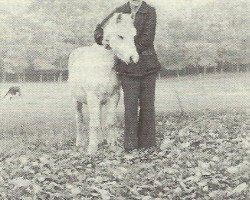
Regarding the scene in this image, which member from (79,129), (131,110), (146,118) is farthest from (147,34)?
(79,129)

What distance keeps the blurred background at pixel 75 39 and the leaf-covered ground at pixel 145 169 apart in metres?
1.77

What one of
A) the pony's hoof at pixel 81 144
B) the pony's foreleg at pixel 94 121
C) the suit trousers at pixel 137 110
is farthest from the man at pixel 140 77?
the pony's hoof at pixel 81 144

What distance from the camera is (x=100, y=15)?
10258 mm

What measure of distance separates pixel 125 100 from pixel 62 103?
221 centimetres

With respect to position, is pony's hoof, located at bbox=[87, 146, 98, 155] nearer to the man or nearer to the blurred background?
the man

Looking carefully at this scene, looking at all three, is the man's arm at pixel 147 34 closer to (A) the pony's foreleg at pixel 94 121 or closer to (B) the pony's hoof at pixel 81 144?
(A) the pony's foreleg at pixel 94 121

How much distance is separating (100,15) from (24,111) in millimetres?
2261

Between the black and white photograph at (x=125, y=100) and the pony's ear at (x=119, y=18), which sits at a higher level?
the pony's ear at (x=119, y=18)

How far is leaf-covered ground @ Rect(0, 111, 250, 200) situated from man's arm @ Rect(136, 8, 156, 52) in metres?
1.54

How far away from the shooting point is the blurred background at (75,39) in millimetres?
10156

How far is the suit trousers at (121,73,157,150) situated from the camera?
315 inches

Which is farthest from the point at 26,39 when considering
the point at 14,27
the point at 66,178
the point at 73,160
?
the point at 66,178

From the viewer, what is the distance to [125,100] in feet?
26.6

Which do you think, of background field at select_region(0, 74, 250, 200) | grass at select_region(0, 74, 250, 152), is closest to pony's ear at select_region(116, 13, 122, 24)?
background field at select_region(0, 74, 250, 200)
